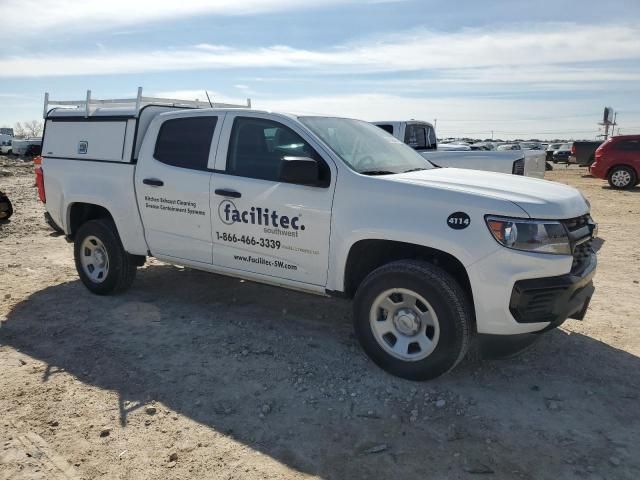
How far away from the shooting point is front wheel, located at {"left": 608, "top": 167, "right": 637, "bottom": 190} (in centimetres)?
1736

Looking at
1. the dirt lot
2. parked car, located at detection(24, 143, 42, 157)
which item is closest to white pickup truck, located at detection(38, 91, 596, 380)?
the dirt lot

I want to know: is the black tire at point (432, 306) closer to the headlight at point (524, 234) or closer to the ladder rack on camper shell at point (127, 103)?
the headlight at point (524, 234)

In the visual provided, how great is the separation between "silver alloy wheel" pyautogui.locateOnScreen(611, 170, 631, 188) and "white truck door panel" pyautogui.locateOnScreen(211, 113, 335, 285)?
1654 cm

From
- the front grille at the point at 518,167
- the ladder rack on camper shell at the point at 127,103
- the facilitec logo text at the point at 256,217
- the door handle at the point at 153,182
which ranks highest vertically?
the ladder rack on camper shell at the point at 127,103

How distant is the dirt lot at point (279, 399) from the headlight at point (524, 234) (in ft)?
3.47

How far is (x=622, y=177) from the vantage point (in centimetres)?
1753

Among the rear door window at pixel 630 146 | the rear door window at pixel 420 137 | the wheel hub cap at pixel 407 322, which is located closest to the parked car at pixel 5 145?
the rear door window at pixel 420 137

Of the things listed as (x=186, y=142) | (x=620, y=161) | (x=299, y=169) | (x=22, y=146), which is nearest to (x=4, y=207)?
(x=186, y=142)

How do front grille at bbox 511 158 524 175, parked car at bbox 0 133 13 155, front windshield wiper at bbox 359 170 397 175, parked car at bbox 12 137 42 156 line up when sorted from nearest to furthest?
front windshield wiper at bbox 359 170 397 175
front grille at bbox 511 158 524 175
parked car at bbox 12 137 42 156
parked car at bbox 0 133 13 155

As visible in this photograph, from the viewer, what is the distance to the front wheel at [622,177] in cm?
1736

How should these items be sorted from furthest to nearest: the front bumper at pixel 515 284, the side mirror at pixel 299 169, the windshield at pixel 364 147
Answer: the windshield at pixel 364 147 < the side mirror at pixel 299 169 < the front bumper at pixel 515 284

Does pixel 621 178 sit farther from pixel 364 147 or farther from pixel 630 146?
pixel 364 147

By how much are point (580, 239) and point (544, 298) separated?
0.57 metres

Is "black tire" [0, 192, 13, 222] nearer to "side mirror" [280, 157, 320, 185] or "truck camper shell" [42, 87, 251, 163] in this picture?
"truck camper shell" [42, 87, 251, 163]
